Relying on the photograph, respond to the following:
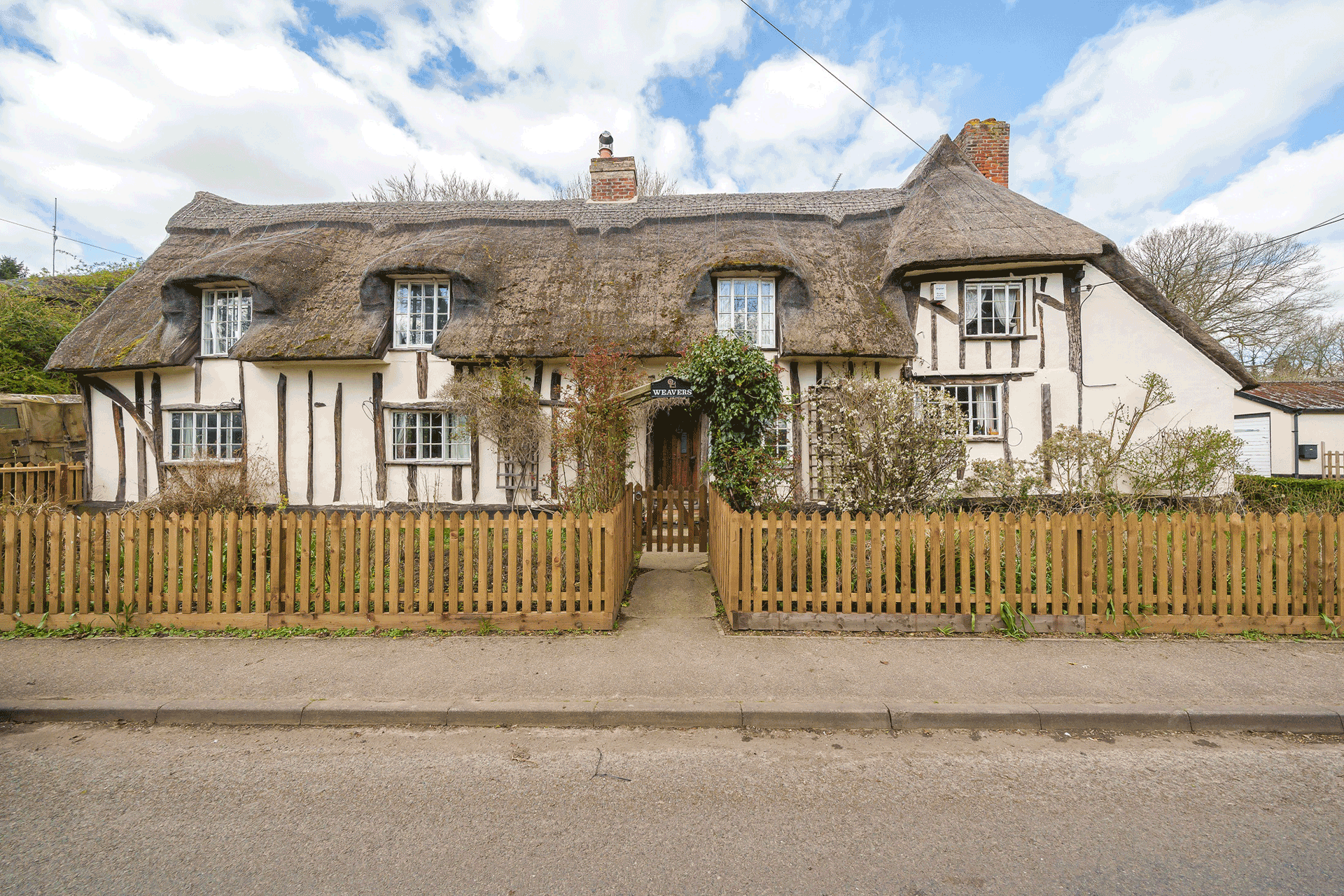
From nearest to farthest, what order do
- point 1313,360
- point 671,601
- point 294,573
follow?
1. point 294,573
2. point 671,601
3. point 1313,360

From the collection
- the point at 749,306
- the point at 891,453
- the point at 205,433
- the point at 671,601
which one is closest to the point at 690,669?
the point at 671,601

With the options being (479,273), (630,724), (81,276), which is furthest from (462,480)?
(81,276)

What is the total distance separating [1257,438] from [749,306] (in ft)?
75.4

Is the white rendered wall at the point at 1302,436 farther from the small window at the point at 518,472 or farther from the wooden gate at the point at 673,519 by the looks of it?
the small window at the point at 518,472

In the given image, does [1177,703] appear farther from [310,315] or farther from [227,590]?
[310,315]

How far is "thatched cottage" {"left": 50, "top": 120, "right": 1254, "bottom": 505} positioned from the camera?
35.8ft

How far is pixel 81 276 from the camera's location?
73.1 ft

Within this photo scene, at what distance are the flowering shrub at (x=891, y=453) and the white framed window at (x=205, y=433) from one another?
12.1 metres

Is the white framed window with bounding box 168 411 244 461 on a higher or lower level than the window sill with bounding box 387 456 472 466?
higher

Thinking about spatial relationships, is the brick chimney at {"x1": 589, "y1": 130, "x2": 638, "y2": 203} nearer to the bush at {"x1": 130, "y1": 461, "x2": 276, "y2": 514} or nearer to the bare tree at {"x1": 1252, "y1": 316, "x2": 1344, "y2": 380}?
the bush at {"x1": 130, "y1": 461, "x2": 276, "y2": 514}

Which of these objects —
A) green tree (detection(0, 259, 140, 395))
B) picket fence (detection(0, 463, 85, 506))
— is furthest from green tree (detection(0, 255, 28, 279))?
picket fence (detection(0, 463, 85, 506))

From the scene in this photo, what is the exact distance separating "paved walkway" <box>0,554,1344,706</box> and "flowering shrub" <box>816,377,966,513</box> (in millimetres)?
1948

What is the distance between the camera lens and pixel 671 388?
7098mm

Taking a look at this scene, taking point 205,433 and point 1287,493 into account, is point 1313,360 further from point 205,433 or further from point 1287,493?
point 205,433
